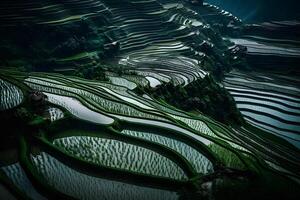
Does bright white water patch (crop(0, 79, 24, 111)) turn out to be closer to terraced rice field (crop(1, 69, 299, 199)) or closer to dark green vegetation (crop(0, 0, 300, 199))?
dark green vegetation (crop(0, 0, 300, 199))

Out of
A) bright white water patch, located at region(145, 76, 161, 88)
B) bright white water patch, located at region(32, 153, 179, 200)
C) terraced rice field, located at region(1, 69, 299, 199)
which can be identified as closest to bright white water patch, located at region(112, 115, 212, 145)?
terraced rice field, located at region(1, 69, 299, 199)

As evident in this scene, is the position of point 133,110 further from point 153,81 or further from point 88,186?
point 153,81

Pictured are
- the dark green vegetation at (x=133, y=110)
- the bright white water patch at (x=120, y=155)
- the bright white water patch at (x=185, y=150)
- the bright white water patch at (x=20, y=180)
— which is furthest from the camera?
the bright white water patch at (x=185, y=150)

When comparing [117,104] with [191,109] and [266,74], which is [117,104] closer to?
[191,109]

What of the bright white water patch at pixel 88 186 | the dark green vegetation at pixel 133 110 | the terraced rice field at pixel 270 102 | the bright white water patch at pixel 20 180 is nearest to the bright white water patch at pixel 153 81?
the dark green vegetation at pixel 133 110

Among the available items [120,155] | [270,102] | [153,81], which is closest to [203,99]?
[153,81]

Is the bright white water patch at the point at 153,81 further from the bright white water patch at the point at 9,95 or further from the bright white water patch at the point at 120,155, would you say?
the bright white water patch at the point at 120,155

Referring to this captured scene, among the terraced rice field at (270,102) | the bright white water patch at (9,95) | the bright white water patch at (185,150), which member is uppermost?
the bright white water patch at (9,95)

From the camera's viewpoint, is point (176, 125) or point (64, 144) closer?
point (64, 144)

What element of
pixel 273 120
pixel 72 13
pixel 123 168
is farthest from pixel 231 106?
pixel 72 13
